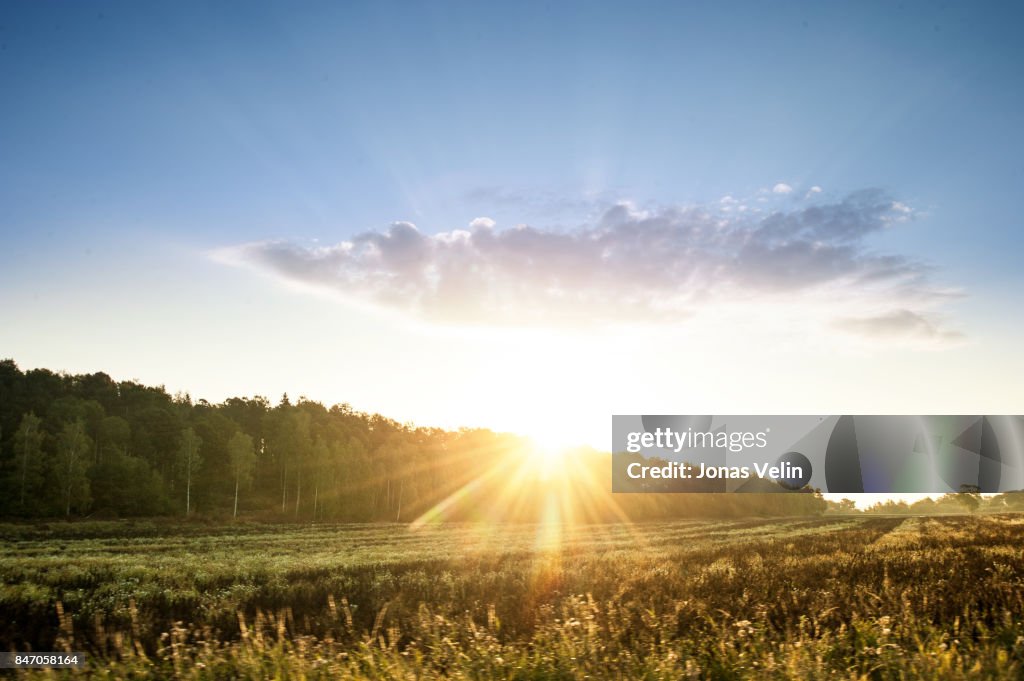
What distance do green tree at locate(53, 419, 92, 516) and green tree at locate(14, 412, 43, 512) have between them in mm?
2161

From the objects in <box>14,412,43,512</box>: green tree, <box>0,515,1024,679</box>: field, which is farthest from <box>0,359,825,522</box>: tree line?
<box>0,515,1024,679</box>: field

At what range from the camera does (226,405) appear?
141m

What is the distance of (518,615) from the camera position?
1220 centimetres

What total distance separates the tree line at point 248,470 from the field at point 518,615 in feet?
171

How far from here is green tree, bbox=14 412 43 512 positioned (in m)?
75.4

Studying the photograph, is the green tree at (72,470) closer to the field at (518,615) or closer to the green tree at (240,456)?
the green tree at (240,456)

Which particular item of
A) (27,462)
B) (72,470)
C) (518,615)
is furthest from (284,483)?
(518,615)

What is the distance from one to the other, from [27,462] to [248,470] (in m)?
24.5

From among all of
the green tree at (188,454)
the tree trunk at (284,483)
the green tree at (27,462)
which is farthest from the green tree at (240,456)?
the green tree at (27,462)

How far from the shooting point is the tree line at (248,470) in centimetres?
7819

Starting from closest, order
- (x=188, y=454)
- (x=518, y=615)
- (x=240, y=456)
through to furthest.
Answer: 1. (x=518, y=615)
2. (x=188, y=454)
3. (x=240, y=456)

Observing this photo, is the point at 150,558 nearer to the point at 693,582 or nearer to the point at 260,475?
the point at 693,582

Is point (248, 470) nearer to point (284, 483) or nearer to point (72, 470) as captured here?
point (284, 483)

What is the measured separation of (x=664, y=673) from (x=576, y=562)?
19.2 m
